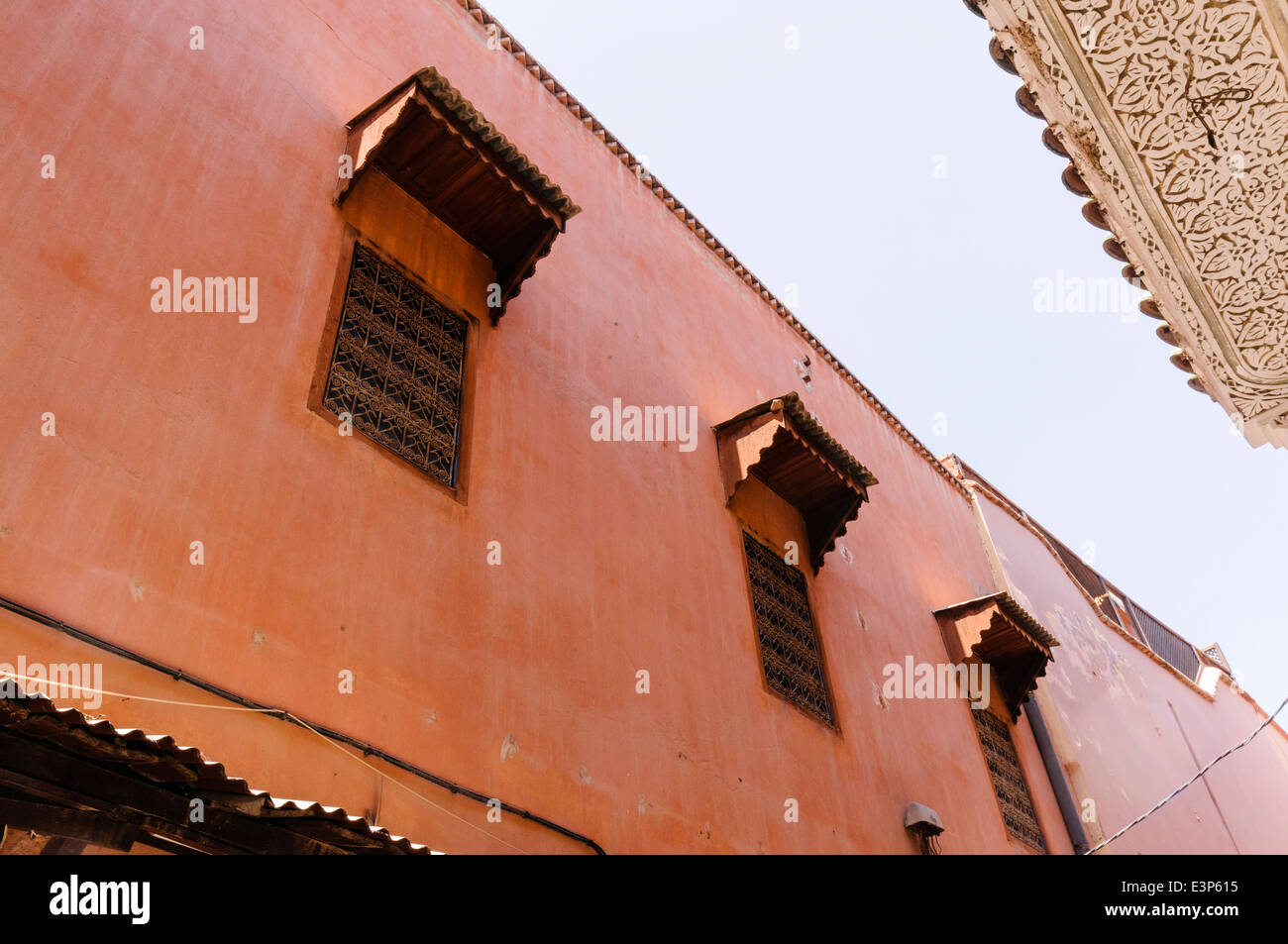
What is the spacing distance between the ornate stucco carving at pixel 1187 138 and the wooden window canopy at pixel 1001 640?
5291 millimetres

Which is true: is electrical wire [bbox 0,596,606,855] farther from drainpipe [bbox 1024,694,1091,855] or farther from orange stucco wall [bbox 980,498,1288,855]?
orange stucco wall [bbox 980,498,1288,855]

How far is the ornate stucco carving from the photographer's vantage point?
13.3ft

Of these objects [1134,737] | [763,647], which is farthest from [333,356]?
[1134,737]

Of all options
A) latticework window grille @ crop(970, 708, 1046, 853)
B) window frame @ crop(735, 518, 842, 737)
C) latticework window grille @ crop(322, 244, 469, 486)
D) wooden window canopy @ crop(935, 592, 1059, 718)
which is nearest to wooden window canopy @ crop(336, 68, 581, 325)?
latticework window grille @ crop(322, 244, 469, 486)

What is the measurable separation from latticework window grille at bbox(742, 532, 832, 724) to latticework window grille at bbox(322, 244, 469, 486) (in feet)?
9.48

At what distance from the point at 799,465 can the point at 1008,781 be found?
4089 mm

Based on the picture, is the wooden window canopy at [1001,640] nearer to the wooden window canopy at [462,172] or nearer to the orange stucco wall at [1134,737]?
the orange stucco wall at [1134,737]

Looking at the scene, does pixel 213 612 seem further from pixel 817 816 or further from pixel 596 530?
pixel 817 816

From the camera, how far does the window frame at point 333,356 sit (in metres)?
4.96

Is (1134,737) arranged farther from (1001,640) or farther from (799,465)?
(799,465)

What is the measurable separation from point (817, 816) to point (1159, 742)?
32.4ft

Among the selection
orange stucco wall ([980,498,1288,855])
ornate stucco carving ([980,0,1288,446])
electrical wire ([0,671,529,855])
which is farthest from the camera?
orange stucco wall ([980,498,1288,855])

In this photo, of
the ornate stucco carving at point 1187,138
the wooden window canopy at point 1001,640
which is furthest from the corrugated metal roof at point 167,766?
the wooden window canopy at point 1001,640

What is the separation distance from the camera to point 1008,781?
9.84m
